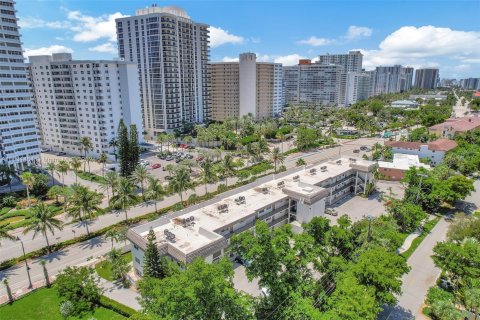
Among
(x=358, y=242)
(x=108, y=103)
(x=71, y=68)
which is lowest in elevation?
(x=358, y=242)

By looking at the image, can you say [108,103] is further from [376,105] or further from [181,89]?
[376,105]

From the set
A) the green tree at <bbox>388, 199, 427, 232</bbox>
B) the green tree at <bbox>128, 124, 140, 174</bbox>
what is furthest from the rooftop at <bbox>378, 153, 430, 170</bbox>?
the green tree at <bbox>128, 124, 140, 174</bbox>

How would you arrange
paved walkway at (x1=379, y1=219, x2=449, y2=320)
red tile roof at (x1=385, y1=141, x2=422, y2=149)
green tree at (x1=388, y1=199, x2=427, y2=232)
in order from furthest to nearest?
red tile roof at (x1=385, y1=141, x2=422, y2=149) < green tree at (x1=388, y1=199, x2=427, y2=232) < paved walkway at (x1=379, y1=219, x2=449, y2=320)

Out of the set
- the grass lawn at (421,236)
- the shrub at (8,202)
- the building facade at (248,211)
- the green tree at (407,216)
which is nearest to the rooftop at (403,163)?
the building facade at (248,211)

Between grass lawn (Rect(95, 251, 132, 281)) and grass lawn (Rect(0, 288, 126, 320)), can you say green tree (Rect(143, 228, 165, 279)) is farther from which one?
grass lawn (Rect(95, 251, 132, 281))

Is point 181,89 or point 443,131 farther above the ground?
point 181,89

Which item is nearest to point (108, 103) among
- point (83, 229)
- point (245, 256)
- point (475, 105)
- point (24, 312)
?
point (83, 229)
